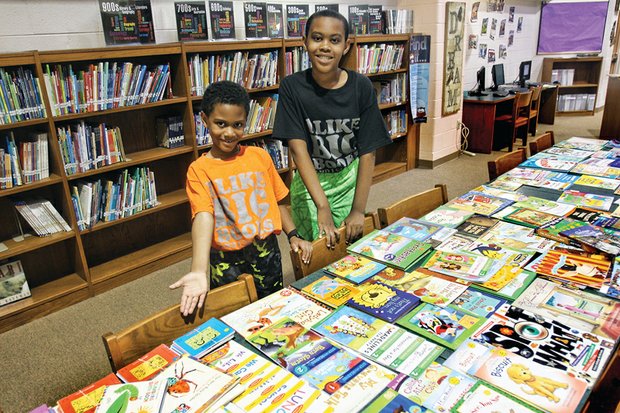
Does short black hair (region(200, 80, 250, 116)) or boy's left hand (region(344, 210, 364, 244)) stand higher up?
short black hair (region(200, 80, 250, 116))

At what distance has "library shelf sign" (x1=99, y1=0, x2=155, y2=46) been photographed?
104 inches

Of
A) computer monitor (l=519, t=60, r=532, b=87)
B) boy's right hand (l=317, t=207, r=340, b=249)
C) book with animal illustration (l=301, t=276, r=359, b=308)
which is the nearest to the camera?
book with animal illustration (l=301, t=276, r=359, b=308)

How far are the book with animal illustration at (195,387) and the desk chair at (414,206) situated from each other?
106 cm

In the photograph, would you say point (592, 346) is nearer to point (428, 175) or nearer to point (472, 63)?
point (428, 175)

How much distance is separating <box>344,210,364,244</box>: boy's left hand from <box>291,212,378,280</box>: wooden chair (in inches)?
1.0

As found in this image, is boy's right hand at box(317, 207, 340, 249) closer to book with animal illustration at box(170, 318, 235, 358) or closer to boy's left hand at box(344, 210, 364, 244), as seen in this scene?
boy's left hand at box(344, 210, 364, 244)

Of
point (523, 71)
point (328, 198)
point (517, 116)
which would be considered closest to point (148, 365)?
point (328, 198)

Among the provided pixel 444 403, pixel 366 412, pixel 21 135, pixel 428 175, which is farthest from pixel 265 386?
pixel 428 175

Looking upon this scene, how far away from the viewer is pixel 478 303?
1274 millimetres

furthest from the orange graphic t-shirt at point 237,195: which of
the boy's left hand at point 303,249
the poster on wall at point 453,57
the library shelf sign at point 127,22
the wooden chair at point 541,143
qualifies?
the poster on wall at point 453,57

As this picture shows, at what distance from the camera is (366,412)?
0.92 metres

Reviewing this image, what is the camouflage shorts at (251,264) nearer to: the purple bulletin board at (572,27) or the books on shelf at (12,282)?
the books on shelf at (12,282)

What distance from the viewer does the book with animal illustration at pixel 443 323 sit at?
113 cm

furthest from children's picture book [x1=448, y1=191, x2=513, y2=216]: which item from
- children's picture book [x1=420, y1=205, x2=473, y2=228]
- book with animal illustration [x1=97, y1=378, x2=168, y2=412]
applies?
book with animal illustration [x1=97, y1=378, x2=168, y2=412]
